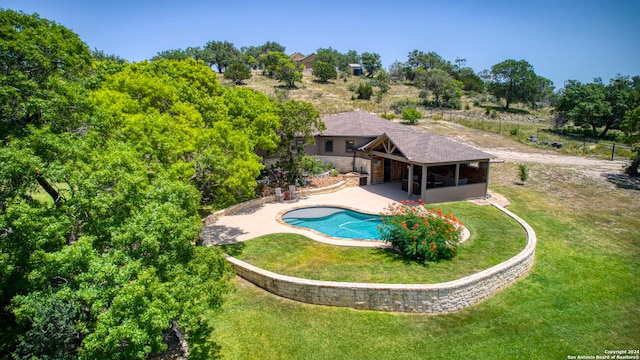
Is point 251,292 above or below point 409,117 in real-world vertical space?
below

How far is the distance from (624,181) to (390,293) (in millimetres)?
25222

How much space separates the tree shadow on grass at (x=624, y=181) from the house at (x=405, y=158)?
9767 mm

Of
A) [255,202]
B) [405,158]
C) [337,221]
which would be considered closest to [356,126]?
[405,158]

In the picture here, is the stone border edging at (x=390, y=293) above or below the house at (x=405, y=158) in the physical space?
below

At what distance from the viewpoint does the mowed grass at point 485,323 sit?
1059 cm

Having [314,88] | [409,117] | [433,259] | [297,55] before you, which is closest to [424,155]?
[433,259]

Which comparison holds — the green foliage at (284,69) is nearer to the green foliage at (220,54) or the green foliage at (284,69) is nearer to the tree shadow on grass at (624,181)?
the green foliage at (220,54)

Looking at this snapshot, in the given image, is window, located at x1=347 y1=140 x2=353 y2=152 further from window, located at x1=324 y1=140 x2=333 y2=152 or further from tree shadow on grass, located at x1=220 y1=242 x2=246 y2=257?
tree shadow on grass, located at x1=220 y1=242 x2=246 y2=257

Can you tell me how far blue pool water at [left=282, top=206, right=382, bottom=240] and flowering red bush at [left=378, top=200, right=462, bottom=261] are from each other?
97.6 inches

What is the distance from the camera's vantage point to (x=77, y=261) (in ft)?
23.8

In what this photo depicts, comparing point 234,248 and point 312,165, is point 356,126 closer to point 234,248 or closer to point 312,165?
point 312,165

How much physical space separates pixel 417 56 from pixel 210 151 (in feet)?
294

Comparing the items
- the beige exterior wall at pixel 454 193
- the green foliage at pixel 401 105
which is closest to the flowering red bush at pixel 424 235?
the beige exterior wall at pixel 454 193

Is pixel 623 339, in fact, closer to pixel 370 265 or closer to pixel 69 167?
pixel 370 265
